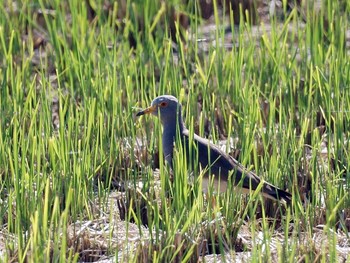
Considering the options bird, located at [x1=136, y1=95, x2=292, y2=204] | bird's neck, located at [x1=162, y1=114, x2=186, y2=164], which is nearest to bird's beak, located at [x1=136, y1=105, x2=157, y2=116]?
bird, located at [x1=136, y1=95, x2=292, y2=204]

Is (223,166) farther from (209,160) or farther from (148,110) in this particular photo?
(209,160)

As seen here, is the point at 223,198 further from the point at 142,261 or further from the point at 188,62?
the point at 188,62

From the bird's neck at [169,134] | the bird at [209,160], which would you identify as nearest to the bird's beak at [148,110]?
the bird at [209,160]

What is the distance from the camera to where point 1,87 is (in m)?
5.59

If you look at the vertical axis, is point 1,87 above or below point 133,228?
above

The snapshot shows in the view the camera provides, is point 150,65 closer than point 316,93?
No

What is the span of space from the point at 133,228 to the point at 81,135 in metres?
0.91

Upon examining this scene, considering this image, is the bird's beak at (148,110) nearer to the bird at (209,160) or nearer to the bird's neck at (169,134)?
the bird at (209,160)

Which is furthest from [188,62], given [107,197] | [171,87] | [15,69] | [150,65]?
[107,197]

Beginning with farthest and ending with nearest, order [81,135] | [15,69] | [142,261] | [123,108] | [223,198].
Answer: [15,69] < [123,108] < [81,135] < [223,198] < [142,261]

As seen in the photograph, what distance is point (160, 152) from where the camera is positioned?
14.2 ft

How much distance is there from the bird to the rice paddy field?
0.07 meters

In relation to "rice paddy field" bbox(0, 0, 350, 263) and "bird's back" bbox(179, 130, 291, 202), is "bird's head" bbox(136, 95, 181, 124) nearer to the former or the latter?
"rice paddy field" bbox(0, 0, 350, 263)

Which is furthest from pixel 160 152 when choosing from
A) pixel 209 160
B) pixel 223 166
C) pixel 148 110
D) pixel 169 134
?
pixel 169 134
